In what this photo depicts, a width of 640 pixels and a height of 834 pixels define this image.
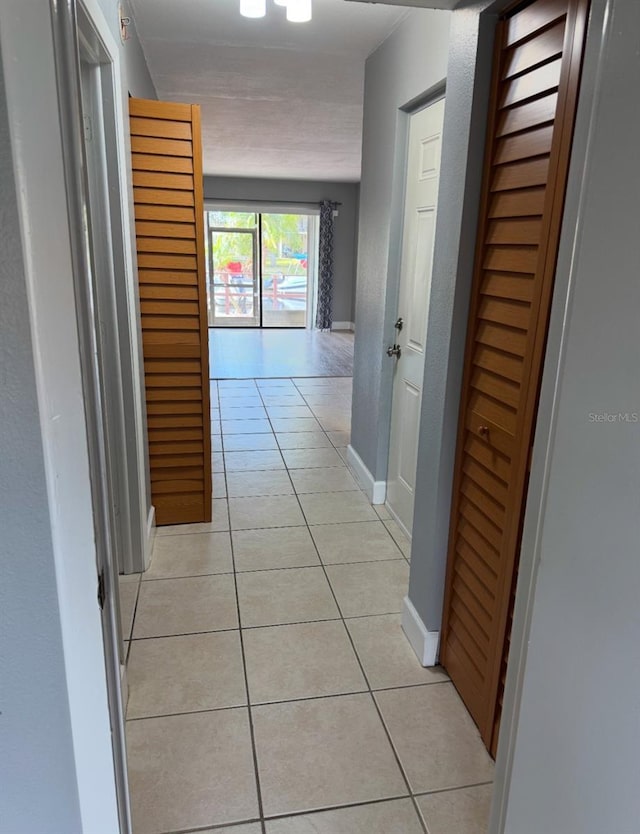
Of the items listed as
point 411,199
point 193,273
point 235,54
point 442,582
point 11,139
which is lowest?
point 442,582

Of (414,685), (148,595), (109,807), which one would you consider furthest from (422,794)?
(148,595)

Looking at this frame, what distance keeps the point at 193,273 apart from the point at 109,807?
86.6 inches

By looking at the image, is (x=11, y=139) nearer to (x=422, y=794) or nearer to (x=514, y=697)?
(x=514, y=697)

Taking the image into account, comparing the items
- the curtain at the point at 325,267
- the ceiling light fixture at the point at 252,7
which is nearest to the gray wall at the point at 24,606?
the ceiling light fixture at the point at 252,7

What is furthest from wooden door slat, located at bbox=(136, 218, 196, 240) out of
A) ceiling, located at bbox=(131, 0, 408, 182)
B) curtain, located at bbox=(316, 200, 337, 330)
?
curtain, located at bbox=(316, 200, 337, 330)

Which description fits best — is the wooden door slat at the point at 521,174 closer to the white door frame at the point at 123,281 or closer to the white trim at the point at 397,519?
the white door frame at the point at 123,281

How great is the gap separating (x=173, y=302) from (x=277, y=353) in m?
5.38

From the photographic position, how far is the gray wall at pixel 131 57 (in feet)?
6.60

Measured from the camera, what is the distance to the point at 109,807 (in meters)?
0.91

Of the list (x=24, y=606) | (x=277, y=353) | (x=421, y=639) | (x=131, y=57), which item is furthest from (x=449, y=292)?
(x=277, y=353)

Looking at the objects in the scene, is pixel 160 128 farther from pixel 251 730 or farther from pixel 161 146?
pixel 251 730

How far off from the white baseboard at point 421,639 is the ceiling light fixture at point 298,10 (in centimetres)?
238

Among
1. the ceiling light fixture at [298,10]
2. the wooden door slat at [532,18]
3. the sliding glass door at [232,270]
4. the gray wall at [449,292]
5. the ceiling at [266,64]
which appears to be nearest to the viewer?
the wooden door slat at [532,18]

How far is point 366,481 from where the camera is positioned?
347cm
